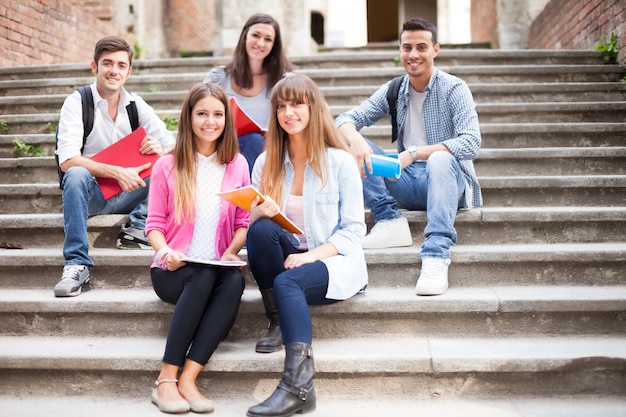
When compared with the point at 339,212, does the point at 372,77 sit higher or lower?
higher

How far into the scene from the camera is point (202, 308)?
2.07m

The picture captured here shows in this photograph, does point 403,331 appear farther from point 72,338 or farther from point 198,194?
point 72,338

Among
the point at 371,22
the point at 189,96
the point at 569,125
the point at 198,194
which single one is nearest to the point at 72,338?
the point at 198,194

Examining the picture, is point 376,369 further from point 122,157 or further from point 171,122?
point 171,122

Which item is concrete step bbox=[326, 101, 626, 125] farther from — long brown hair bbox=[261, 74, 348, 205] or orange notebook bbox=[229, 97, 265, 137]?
long brown hair bbox=[261, 74, 348, 205]

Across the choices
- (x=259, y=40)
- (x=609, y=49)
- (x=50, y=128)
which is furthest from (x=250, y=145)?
(x=609, y=49)

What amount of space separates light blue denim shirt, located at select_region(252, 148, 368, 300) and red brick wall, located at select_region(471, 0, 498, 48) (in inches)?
226

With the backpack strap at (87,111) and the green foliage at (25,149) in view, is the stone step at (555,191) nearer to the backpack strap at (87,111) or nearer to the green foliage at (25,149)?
the backpack strap at (87,111)

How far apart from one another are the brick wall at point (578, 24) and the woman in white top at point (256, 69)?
2.88m

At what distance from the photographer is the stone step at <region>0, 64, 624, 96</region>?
455 cm

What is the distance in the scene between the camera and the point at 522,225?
282cm

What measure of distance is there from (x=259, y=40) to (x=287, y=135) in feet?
3.11

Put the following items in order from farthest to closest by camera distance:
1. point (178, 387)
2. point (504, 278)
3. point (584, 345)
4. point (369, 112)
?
point (369, 112) < point (504, 278) < point (584, 345) < point (178, 387)

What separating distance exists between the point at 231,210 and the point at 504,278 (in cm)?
131
